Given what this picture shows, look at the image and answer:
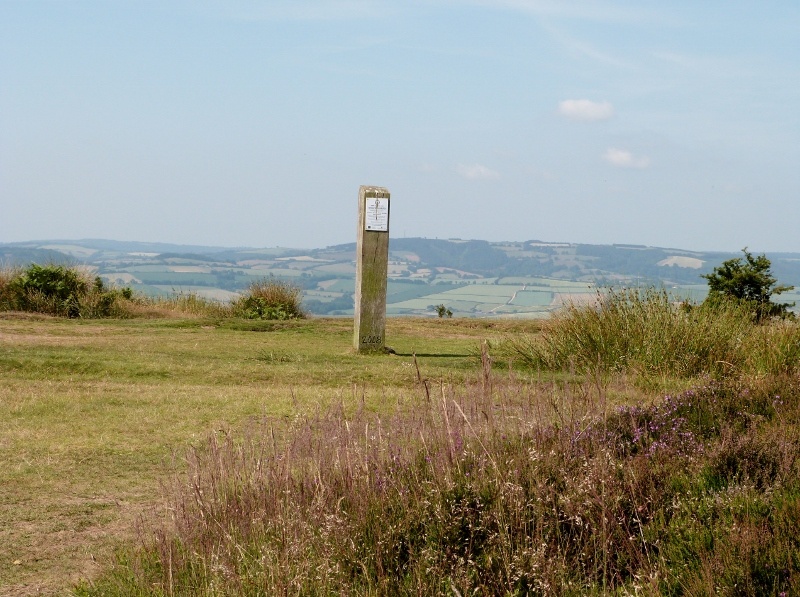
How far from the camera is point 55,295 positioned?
21.6 m

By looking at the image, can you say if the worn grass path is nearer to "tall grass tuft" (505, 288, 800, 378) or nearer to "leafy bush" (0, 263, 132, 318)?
"tall grass tuft" (505, 288, 800, 378)

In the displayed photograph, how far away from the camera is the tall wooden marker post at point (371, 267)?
606 inches

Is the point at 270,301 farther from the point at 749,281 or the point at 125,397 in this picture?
the point at 125,397

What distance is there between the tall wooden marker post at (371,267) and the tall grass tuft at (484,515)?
9.14 metres

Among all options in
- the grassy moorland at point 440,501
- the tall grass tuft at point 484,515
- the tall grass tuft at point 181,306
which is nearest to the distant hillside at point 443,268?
the tall grass tuft at point 181,306

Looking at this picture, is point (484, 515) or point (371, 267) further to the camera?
point (371, 267)

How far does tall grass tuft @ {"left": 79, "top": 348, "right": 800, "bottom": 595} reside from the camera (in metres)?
4.69

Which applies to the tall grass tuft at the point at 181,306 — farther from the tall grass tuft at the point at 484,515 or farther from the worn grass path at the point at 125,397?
the tall grass tuft at the point at 484,515

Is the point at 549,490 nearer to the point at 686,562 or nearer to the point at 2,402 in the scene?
the point at 686,562

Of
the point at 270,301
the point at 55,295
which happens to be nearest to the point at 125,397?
the point at 270,301

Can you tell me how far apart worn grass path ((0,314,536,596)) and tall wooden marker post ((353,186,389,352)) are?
581 mm

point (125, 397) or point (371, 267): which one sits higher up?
point (371, 267)

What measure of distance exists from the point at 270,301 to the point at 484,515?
17906mm

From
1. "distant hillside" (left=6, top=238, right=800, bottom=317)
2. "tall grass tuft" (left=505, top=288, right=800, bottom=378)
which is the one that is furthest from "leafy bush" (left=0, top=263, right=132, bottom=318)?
"distant hillside" (left=6, top=238, right=800, bottom=317)
